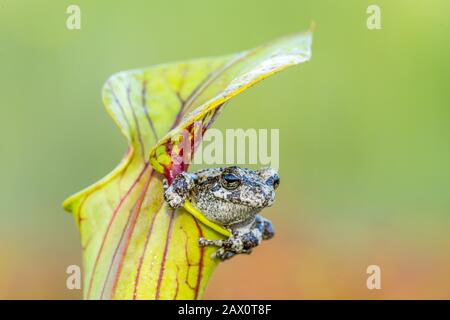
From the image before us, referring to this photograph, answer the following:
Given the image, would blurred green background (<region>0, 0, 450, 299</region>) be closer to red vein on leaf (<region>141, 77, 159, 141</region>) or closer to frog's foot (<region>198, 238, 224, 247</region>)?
red vein on leaf (<region>141, 77, 159, 141</region>)

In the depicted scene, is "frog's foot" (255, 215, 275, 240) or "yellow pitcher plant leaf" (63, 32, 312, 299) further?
"frog's foot" (255, 215, 275, 240)

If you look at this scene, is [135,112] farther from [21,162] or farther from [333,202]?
[333,202]

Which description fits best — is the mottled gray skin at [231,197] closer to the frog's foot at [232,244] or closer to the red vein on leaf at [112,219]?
the frog's foot at [232,244]

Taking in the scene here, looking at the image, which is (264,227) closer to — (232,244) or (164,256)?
(232,244)

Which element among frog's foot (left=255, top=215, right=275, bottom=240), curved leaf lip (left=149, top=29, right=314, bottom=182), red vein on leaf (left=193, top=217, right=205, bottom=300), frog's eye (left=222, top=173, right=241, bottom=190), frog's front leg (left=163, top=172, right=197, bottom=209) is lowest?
red vein on leaf (left=193, top=217, right=205, bottom=300)

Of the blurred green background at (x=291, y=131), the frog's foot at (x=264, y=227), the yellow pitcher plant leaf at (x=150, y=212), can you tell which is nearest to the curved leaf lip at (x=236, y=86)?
the yellow pitcher plant leaf at (x=150, y=212)

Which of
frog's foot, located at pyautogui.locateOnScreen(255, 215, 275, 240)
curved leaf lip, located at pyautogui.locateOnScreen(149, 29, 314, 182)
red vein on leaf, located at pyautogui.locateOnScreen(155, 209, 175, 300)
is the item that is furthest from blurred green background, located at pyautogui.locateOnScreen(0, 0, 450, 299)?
curved leaf lip, located at pyautogui.locateOnScreen(149, 29, 314, 182)

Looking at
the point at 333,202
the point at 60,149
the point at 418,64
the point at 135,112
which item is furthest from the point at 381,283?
the point at 135,112
